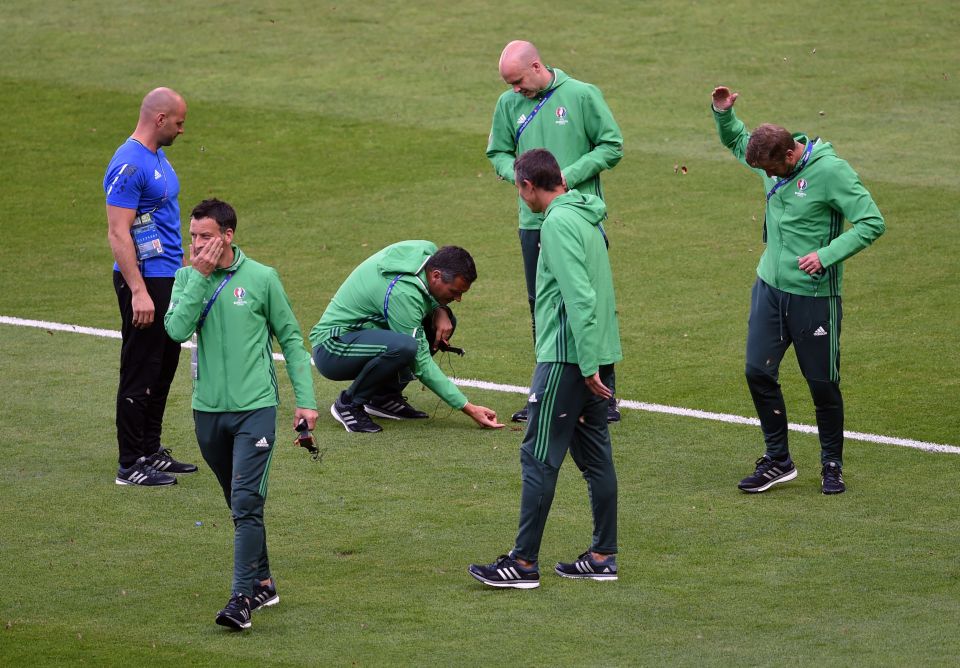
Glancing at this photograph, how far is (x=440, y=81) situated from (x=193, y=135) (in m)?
3.71

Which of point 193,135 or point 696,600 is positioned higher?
point 193,135

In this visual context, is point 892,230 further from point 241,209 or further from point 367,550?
point 367,550

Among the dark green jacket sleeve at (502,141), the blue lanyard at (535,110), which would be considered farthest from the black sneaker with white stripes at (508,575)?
the blue lanyard at (535,110)

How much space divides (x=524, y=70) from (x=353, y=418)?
2578 millimetres

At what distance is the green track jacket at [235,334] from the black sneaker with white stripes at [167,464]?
2283 mm

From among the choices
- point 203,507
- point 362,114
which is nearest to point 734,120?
point 203,507

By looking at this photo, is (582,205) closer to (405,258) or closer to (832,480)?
(832,480)

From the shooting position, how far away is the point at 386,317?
1011 centimetres

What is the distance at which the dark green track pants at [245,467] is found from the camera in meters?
6.91

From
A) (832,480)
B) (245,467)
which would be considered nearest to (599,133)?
(832,480)

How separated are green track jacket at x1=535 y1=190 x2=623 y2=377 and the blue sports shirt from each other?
8.93ft

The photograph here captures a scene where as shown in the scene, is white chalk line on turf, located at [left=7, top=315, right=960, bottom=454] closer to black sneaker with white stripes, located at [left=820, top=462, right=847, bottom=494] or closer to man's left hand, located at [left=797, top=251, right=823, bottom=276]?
black sneaker with white stripes, located at [left=820, top=462, right=847, bottom=494]

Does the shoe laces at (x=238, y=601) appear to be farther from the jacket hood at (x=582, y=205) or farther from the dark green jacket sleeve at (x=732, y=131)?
the dark green jacket sleeve at (x=732, y=131)

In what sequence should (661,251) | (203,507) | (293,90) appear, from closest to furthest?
(203,507) → (661,251) → (293,90)
